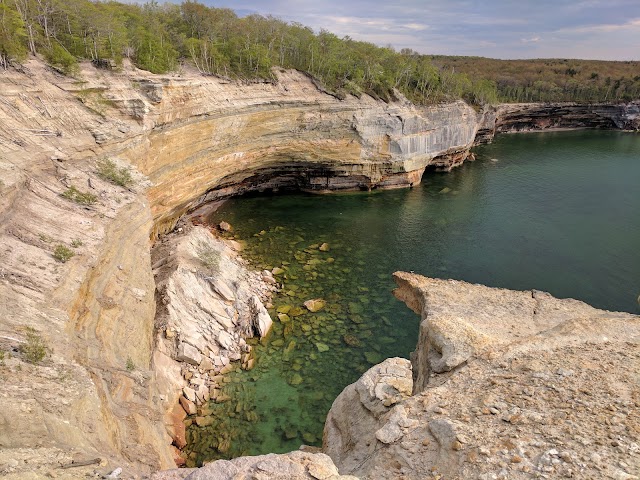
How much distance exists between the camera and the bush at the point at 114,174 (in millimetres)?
16469

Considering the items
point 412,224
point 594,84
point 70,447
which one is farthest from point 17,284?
point 594,84

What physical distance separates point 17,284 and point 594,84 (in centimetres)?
11331

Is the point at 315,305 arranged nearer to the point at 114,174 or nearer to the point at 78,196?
the point at 114,174

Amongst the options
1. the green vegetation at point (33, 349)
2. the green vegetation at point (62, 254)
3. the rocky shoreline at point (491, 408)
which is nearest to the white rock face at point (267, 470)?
the rocky shoreline at point (491, 408)

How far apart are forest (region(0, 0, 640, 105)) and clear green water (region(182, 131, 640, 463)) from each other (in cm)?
1096

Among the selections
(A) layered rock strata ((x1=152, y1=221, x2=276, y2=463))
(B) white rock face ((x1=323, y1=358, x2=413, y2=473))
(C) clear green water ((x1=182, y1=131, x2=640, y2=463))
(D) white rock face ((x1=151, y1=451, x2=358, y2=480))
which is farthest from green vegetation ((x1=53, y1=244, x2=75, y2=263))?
(B) white rock face ((x1=323, y1=358, x2=413, y2=473))

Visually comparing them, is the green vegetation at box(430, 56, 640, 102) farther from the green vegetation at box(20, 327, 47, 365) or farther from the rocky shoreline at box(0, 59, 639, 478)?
the green vegetation at box(20, 327, 47, 365)

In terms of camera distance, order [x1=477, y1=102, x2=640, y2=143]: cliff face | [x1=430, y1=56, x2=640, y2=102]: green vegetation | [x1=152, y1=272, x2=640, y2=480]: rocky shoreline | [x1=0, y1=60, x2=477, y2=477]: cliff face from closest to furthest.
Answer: [x1=152, y1=272, x2=640, y2=480]: rocky shoreline < [x1=0, y1=60, x2=477, y2=477]: cliff face < [x1=477, y1=102, x2=640, y2=143]: cliff face < [x1=430, y1=56, x2=640, y2=102]: green vegetation

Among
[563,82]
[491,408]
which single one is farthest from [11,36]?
[563,82]

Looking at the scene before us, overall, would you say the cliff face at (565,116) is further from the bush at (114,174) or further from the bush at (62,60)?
the bush at (114,174)

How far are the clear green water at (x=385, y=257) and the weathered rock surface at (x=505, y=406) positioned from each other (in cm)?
421

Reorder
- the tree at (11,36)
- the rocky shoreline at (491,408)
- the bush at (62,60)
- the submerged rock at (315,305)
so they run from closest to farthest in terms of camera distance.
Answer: the rocky shoreline at (491,408)
the tree at (11,36)
the bush at (62,60)
the submerged rock at (315,305)

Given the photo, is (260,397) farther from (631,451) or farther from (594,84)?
(594,84)

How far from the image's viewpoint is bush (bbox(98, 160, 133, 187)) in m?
16.5
